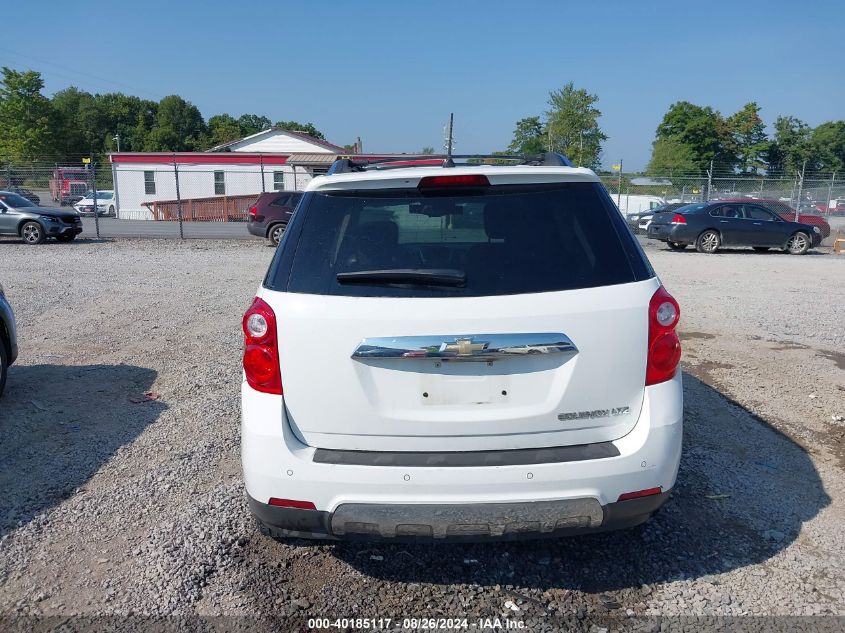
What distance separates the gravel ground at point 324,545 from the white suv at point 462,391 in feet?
1.55

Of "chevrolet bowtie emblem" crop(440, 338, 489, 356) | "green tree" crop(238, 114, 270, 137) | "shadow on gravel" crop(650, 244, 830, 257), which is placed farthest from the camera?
"green tree" crop(238, 114, 270, 137)

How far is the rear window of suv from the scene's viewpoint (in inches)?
108

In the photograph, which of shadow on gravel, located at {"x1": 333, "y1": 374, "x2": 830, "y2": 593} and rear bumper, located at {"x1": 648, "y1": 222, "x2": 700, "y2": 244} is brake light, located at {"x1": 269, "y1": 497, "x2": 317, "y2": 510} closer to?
shadow on gravel, located at {"x1": 333, "y1": 374, "x2": 830, "y2": 593}

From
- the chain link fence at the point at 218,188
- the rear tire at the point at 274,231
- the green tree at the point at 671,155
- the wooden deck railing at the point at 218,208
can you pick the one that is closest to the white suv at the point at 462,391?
the rear tire at the point at 274,231

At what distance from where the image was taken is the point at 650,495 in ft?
9.11

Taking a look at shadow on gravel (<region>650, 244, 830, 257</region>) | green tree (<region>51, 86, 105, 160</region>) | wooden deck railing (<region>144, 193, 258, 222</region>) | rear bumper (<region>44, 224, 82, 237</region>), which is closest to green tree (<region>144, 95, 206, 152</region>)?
green tree (<region>51, 86, 105, 160</region>)

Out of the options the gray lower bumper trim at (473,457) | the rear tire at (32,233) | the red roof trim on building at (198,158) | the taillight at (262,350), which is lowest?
the rear tire at (32,233)

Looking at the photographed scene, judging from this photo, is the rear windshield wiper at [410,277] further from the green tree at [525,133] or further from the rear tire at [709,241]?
the green tree at [525,133]

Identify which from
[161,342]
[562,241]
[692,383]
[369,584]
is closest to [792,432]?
[692,383]

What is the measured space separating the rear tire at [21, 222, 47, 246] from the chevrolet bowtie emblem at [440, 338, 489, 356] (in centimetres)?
2006

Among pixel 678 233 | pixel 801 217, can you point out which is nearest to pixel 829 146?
pixel 801 217

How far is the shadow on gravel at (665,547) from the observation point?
3158 mm

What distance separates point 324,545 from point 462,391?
128cm

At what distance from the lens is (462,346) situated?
A: 2617 millimetres
